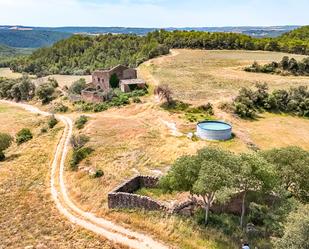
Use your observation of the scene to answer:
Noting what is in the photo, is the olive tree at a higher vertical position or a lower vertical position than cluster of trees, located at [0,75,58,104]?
higher

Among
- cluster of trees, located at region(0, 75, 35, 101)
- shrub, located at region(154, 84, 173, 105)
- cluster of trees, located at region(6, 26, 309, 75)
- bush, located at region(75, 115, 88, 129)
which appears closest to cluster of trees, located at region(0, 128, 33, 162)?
bush, located at region(75, 115, 88, 129)

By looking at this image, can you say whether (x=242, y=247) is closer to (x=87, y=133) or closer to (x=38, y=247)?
(x=38, y=247)

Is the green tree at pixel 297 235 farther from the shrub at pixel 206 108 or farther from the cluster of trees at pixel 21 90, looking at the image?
the cluster of trees at pixel 21 90

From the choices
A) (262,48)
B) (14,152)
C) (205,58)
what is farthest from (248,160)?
(262,48)

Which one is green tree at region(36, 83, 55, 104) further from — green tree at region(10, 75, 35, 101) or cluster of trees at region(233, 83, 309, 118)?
cluster of trees at region(233, 83, 309, 118)

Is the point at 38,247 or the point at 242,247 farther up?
the point at 242,247

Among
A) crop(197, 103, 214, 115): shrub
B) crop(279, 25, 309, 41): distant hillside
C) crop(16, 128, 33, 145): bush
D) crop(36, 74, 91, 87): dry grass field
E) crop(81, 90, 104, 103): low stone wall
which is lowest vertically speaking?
crop(36, 74, 91, 87): dry grass field

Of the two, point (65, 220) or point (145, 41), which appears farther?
point (145, 41)

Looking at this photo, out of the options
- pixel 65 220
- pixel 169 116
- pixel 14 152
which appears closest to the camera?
pixel 65 220
